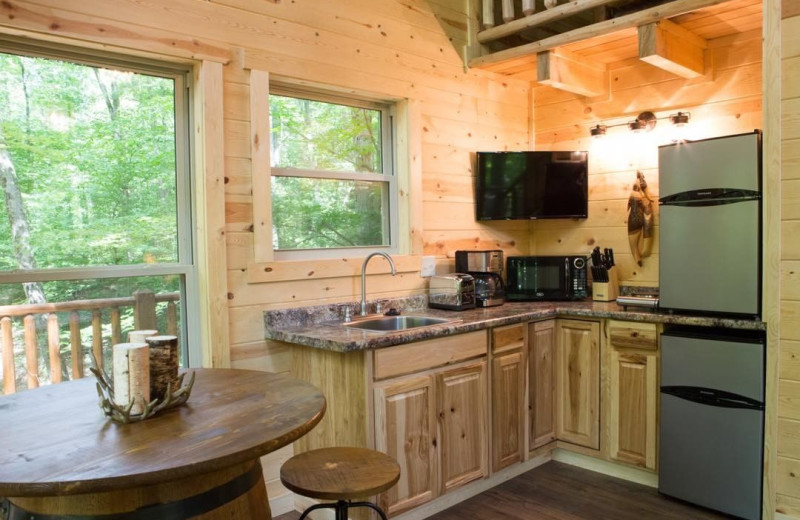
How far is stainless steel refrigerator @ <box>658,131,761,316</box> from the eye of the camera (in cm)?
272

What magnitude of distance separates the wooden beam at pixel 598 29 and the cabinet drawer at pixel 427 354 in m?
1.70

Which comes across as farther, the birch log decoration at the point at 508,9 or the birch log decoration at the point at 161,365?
the birch log decoration at the point at 508,9

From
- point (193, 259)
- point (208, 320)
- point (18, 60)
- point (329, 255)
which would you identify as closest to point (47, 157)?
point (18, 60)

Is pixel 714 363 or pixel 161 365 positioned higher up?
pixel 161 365

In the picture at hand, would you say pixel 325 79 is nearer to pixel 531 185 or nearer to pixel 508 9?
pixel 508 9

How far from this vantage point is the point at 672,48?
10.2 feet

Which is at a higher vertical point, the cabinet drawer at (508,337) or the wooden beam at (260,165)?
the wooden beam at (260,165)

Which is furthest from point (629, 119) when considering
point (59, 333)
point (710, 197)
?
point (59, 333)

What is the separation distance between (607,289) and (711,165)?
107 cm

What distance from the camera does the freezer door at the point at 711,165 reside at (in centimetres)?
272

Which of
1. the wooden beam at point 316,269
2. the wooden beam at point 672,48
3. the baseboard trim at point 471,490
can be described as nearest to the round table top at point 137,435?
the wooden beam at point 316,269

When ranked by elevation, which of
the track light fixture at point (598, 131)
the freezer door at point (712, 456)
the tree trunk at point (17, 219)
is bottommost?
the freezer door at point (712, 456)

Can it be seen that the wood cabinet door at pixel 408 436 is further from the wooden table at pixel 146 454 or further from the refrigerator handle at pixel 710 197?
the refrigerator handle at pixel 710 197

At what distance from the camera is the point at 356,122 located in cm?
338
